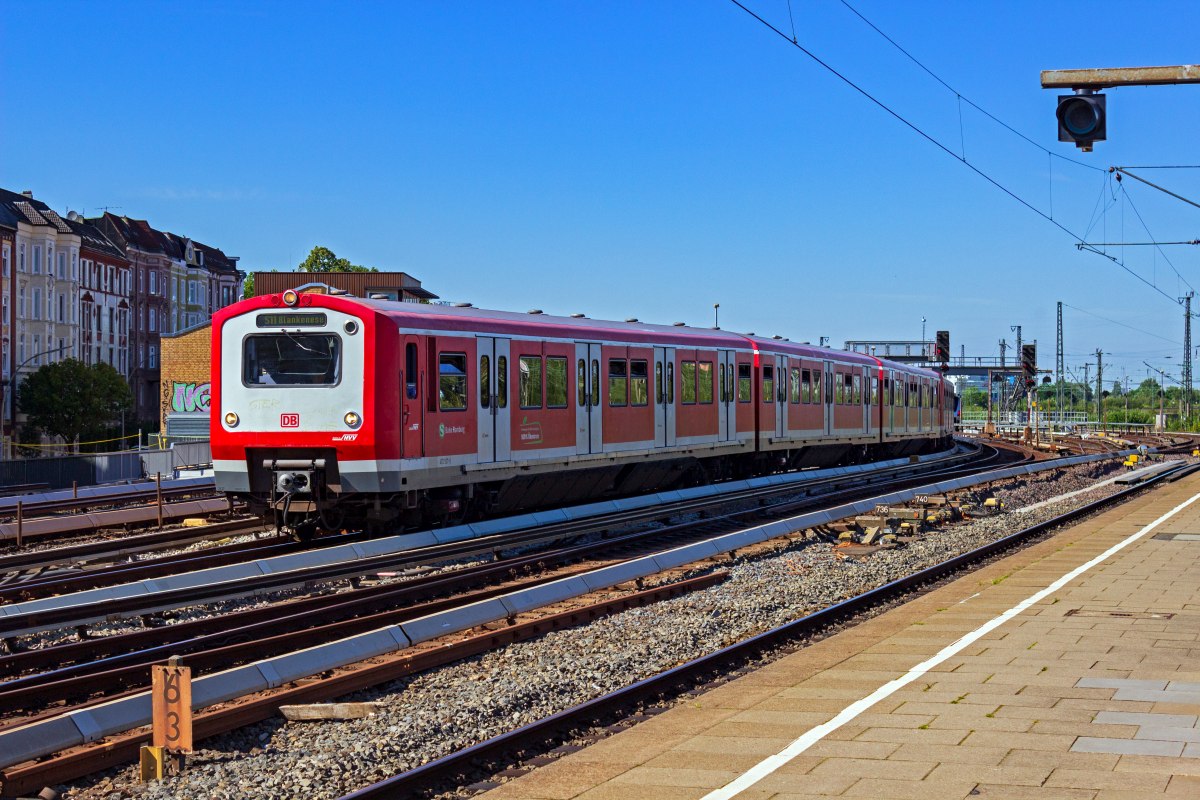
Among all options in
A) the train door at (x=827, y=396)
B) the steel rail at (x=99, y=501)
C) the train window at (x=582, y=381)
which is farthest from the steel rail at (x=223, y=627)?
the train door at (x=827, y=396)

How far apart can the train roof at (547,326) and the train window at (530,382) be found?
0.40 meters

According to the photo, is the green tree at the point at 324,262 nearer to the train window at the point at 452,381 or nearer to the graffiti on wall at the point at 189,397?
the graffiti on wall at the point at 189,397

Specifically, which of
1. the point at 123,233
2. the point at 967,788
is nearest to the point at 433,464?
the point at 967,788

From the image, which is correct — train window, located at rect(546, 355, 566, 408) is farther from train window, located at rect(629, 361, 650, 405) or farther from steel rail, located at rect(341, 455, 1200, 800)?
steel rail, located at rect(341, 455, 1200, 800)

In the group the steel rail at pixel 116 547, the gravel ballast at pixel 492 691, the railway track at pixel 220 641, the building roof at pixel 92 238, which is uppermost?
the building roof at pixel 92 238

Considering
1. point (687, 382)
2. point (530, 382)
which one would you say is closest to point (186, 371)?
point (687, 382)

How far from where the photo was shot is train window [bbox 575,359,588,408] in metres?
22.6

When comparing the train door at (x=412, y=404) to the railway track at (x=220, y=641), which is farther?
the train door at (x=412, y=404)

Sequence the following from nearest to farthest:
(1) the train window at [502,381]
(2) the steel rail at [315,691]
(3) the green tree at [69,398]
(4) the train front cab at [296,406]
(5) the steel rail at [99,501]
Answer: (2) the steel rail at [315,691] → (4) the train front cab at [296,406] → (1) the train window at [502,381] → (5) the steel rail at [99,501] → (3) the green tree at [69,398]

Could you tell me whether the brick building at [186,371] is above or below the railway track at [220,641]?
above

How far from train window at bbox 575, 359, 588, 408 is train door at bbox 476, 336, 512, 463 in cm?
238

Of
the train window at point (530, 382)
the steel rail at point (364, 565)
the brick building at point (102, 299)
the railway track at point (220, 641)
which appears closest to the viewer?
the railway track at point (220, 641)

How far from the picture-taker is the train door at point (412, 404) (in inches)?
703

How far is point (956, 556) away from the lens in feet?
60.7
